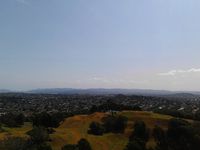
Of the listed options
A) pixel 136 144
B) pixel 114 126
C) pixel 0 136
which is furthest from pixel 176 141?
pixel 0 136

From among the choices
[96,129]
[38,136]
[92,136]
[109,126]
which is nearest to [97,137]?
[92,136]

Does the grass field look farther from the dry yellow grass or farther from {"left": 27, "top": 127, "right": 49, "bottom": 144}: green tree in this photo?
{"left": 27, "top": 127, "right": 49, "bottom": 144}: green tree

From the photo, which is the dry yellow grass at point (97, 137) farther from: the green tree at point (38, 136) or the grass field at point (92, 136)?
the green tree at point (38, 136)

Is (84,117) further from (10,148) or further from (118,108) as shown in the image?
(10,148)

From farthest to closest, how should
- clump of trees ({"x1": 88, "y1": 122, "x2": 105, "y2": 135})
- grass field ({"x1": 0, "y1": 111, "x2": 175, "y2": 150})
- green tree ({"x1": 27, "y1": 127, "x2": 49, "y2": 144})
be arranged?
clump of trees ({"x1": 88, "y1": 122, "x2": 105, "y2": 135})
grass field ({"x1": 0, "y1": 111, "x2": 175, "y2": 150})
green tree ({"x1": 27, "y1": 127, "x2": 49, "y2": 144})

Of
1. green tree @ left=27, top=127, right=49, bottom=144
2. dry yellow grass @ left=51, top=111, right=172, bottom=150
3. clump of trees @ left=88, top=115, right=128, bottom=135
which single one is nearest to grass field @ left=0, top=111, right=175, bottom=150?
dry yellow grass @ left=51, top=111, right=172, bottom=150

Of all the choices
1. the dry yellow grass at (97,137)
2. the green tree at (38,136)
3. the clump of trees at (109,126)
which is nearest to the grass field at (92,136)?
the dry yellow grass at (97,137)

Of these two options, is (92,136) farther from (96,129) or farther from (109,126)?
(109,126)
